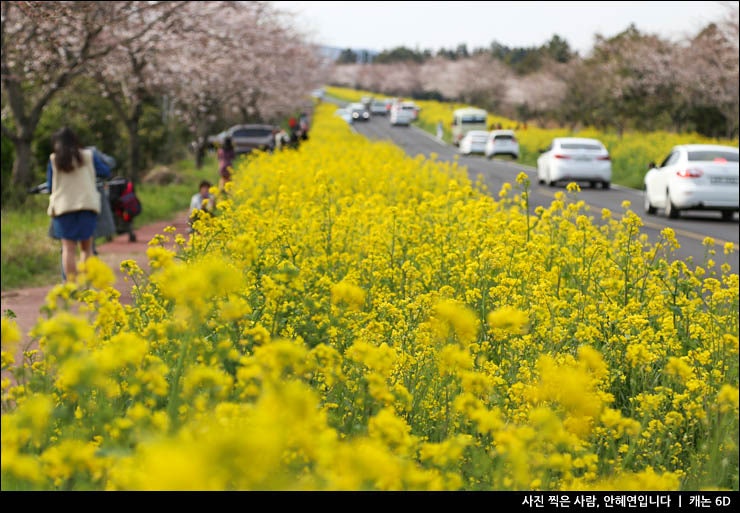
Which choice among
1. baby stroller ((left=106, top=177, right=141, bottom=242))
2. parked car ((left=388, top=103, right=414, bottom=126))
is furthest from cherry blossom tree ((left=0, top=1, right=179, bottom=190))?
parked car ((left=388, top=103, right=414, bottom=126))

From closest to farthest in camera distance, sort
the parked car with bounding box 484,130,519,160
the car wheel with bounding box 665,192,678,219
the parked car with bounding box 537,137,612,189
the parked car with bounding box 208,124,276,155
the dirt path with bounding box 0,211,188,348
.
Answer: the dirt path with bounding box 0,211,188,348 → the car wheel with bounding box 665,192,678,219 → the parked car with bounding box 537,137,612,189 → the parked car with bounding box 208,124,276,155 → the parked car with bounding box 484,130,519,160

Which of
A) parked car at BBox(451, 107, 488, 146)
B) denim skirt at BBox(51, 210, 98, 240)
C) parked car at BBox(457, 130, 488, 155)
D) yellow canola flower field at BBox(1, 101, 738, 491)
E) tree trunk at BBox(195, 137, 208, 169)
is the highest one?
yellow canola flower field at BBox(1, 101, 738, 491)

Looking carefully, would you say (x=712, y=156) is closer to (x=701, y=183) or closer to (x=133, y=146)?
(x=701, y=183)

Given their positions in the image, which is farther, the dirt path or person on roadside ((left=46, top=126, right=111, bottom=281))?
person on roadside ((left=46, top=126, right=111, bottom=281))

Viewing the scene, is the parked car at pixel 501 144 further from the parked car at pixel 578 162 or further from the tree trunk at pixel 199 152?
the parked car at pixel 578 162

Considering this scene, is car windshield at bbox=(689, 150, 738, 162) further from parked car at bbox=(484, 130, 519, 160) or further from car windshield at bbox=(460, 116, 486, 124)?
car windshield at bbox=(460, 116, 486, 124)

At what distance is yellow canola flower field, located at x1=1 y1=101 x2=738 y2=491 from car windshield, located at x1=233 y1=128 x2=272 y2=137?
1135 inches

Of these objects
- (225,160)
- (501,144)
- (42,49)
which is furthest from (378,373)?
(501,144)

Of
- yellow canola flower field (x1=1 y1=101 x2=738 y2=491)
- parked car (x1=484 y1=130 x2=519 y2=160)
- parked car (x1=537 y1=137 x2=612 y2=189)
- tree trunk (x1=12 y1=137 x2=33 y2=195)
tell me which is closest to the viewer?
yellow canola flower field (x1=1 y1=101 x2=738 y2=491)

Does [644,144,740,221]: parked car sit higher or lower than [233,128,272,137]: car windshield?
higher

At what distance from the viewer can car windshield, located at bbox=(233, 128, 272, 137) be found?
38.4 meters

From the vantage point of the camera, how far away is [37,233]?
576 inches

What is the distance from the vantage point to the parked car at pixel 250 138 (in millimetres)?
37406

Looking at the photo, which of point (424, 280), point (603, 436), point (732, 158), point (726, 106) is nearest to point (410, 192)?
point (424, 280)
